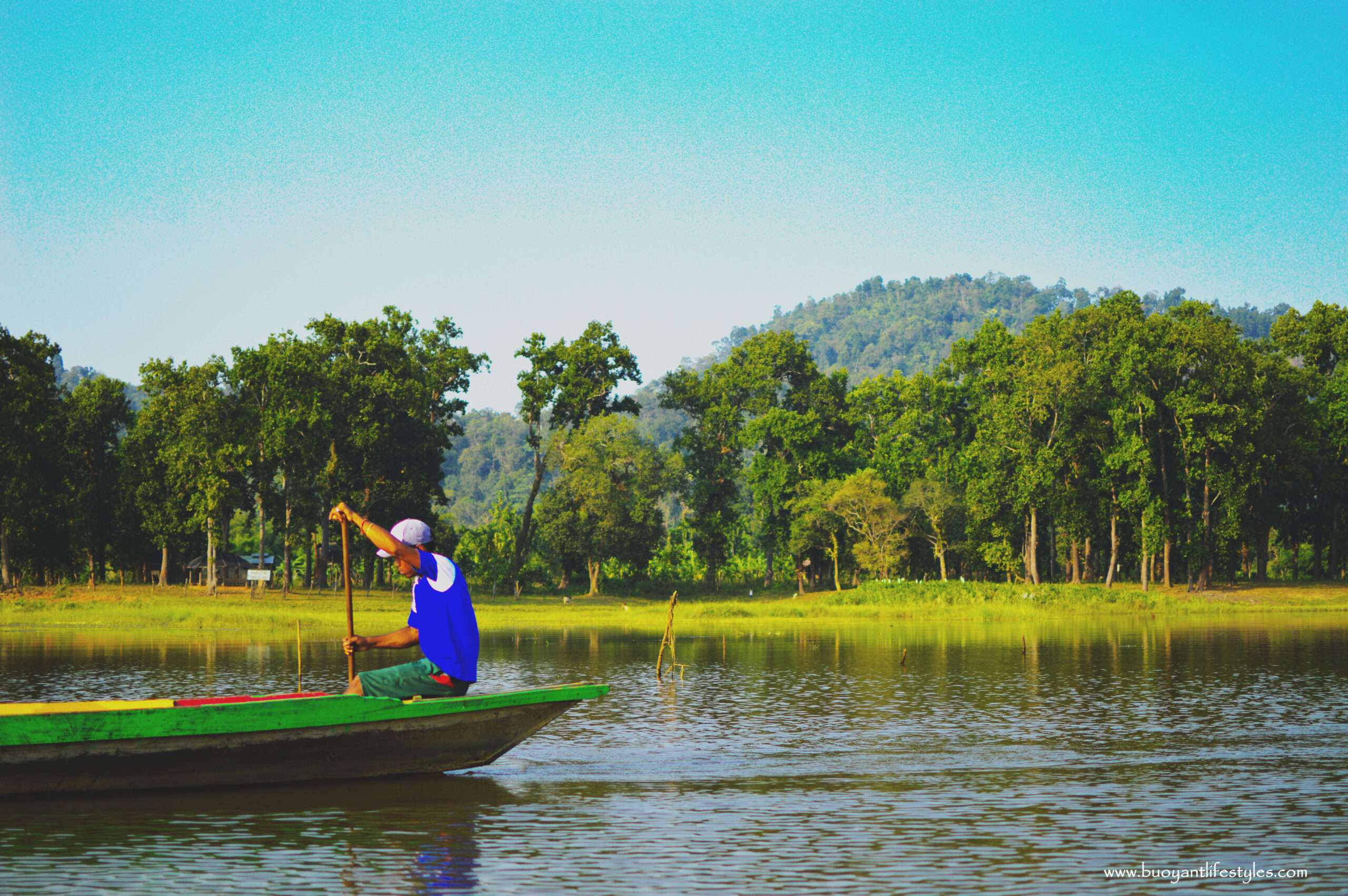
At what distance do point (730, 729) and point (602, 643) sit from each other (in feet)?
76.4

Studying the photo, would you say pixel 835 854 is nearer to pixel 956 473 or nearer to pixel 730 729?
pixel 730 729

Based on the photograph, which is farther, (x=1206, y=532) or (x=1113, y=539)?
(x=1113, y=539)

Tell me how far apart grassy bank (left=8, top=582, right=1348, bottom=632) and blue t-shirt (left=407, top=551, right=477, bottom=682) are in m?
36.8

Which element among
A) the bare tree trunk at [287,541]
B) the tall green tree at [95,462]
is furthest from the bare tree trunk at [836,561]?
the tall green tree at [95,462]

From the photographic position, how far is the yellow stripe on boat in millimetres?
14266

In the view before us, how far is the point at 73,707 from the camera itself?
15.1 m

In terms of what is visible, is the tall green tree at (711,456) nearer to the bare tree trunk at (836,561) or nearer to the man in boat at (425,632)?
the bare tree trunk at (836,561)

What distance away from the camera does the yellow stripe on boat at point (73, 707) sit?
1427 cm

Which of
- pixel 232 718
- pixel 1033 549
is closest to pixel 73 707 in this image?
pixel 232 718

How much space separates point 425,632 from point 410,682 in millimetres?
805

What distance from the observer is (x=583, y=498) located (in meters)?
79.2

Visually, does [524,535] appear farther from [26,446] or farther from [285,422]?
[26,446]

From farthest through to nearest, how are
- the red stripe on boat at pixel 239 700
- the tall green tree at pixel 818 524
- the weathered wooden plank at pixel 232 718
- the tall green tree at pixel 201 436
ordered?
1. the tall green tree at pixel 818 524
2. the tall green tree at pixel 201 436
3. the red stripe on boat at pixel 239 700
4. the weathered wooden plank at pixel 232 718

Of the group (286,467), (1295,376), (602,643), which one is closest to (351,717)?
(602,643)
